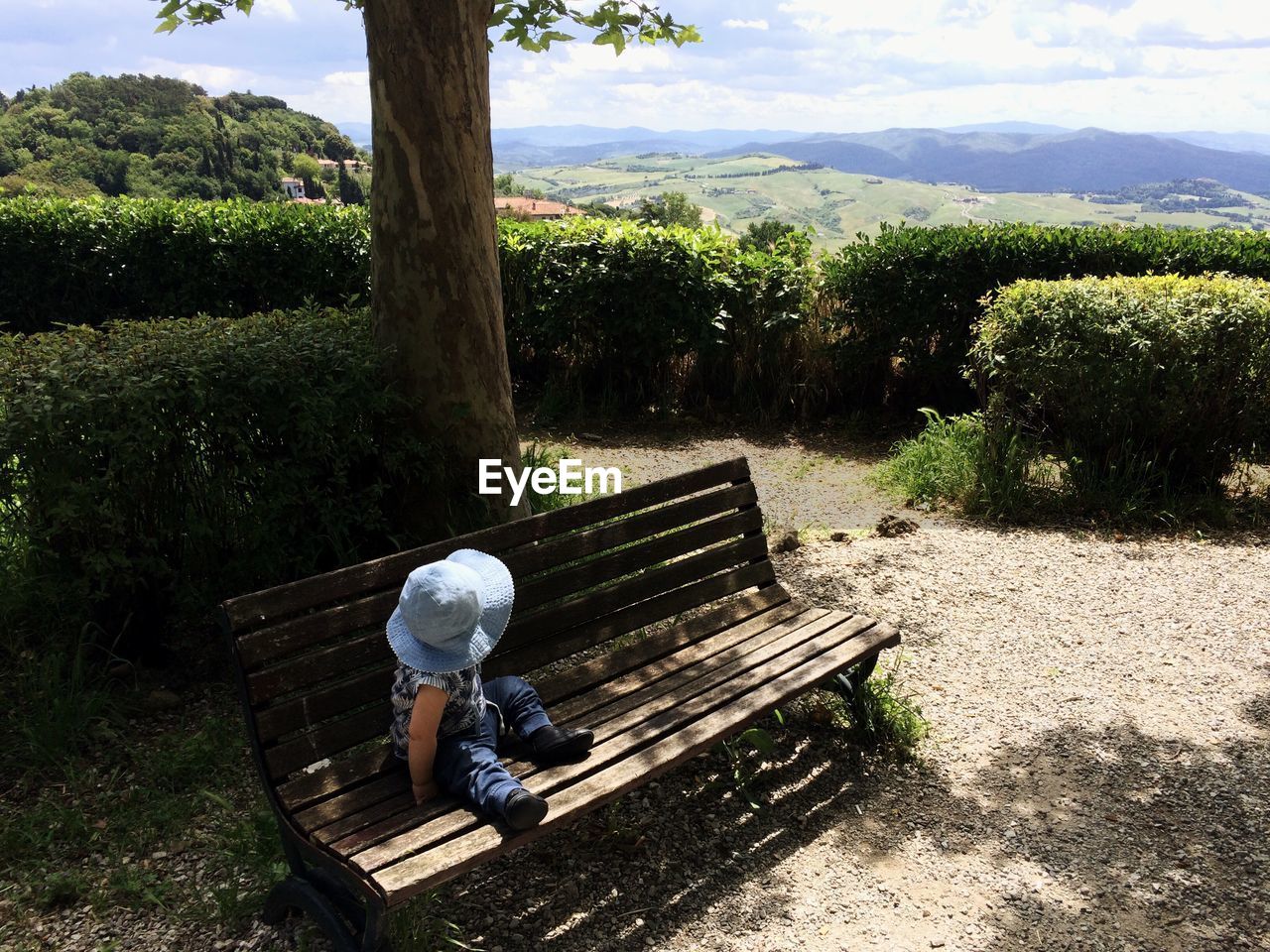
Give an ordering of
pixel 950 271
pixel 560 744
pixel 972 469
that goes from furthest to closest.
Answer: pixel 950 271, pixel 972 469, pixel 560 744

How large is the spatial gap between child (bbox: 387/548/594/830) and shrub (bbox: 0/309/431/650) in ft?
4.80

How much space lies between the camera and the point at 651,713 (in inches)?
122

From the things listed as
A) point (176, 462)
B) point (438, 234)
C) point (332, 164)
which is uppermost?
point (332, 164)

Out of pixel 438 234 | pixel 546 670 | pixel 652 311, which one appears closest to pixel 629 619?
pixel 546 670

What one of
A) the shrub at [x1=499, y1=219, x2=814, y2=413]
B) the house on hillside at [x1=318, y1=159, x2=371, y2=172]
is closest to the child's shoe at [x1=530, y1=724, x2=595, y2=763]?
the shrub at [x1=499, y1=219, x2=814, y2=413]

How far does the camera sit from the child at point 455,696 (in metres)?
2.51

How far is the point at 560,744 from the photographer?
8.97ft

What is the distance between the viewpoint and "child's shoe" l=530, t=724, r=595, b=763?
274 cm

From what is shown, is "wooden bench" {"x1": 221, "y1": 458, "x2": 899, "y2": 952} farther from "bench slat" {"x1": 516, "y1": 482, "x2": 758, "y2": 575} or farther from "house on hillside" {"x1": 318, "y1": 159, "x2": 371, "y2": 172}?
"house on hillside" {"x1": 318, "y1": 159, "x2": 371, "y2": 172}

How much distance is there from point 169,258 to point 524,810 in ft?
34.0

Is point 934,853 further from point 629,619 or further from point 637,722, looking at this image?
point 629,619

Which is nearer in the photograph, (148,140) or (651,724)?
(651,724)

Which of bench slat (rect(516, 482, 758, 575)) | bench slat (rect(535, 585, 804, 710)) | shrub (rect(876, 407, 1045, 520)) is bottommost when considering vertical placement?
shrub (rect(876, 407, 1045, 520))

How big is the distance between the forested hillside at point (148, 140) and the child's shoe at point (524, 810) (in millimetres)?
27543
